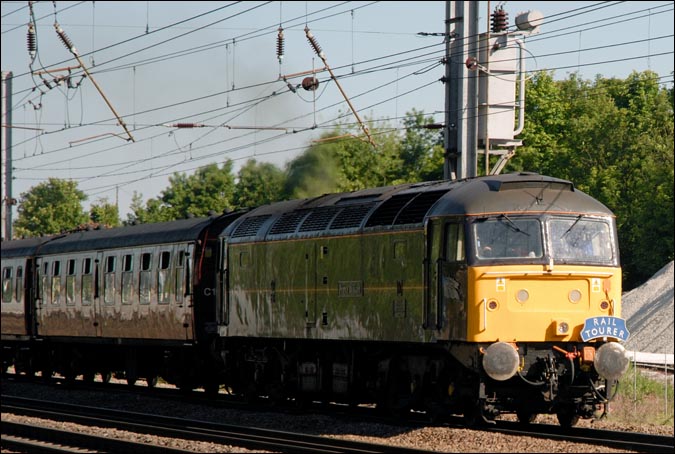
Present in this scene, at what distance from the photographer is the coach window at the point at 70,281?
31.9m

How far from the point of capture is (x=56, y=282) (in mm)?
32969

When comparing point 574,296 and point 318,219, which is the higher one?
point 318,219

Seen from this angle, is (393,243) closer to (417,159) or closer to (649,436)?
(649,436)

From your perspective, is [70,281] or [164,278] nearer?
[164,278]

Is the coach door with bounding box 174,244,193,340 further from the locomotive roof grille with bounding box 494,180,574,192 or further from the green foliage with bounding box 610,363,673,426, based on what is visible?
the locomotive roof grille with bounding box 494,180,574,192

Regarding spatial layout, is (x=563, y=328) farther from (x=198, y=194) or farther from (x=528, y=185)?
(x=198, y=194)

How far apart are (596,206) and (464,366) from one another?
330 centimetres

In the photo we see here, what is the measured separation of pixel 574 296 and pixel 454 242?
76.7 inches

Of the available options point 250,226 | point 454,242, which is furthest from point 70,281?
point 454,242

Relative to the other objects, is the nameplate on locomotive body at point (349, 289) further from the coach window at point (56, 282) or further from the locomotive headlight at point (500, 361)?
the coach window at point (56, 282)

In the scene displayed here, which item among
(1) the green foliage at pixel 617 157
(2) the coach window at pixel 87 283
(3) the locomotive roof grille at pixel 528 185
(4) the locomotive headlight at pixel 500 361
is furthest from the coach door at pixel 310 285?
(1) the green foliage at pixel 617 157

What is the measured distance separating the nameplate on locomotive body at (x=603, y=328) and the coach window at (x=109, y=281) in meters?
15.2

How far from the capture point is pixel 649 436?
16.9 metres

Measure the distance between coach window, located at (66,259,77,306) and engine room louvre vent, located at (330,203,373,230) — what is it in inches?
507
